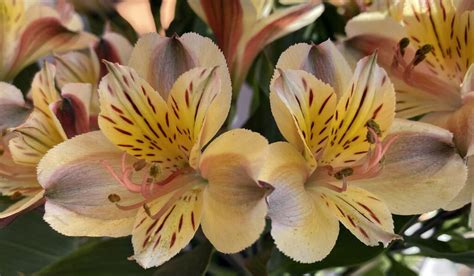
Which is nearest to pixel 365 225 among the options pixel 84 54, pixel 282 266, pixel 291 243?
pixel 291 243

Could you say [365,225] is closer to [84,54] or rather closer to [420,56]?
[420,56]

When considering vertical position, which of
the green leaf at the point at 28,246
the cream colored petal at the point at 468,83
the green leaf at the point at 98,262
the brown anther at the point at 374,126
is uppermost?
the brown anther at the point at 374,126

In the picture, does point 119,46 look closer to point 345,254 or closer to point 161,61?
point 161,61

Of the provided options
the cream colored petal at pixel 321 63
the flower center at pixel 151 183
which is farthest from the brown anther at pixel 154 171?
the cream colored petal at pixel 321 63

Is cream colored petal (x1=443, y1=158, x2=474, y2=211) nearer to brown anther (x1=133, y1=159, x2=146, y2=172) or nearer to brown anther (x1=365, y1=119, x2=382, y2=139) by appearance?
brown anther (x1=365, y1=119, x2=382, y2=139)

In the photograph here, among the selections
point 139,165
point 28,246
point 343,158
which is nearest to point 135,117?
point 139,165

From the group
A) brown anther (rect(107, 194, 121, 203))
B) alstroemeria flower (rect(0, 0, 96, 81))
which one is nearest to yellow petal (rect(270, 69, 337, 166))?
brown anther (rect(107, 194, 121, 203))

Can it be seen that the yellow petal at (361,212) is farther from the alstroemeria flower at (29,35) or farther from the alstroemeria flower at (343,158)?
the alstroemeria flower at (29,35)

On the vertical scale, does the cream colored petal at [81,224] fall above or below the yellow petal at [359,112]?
below
